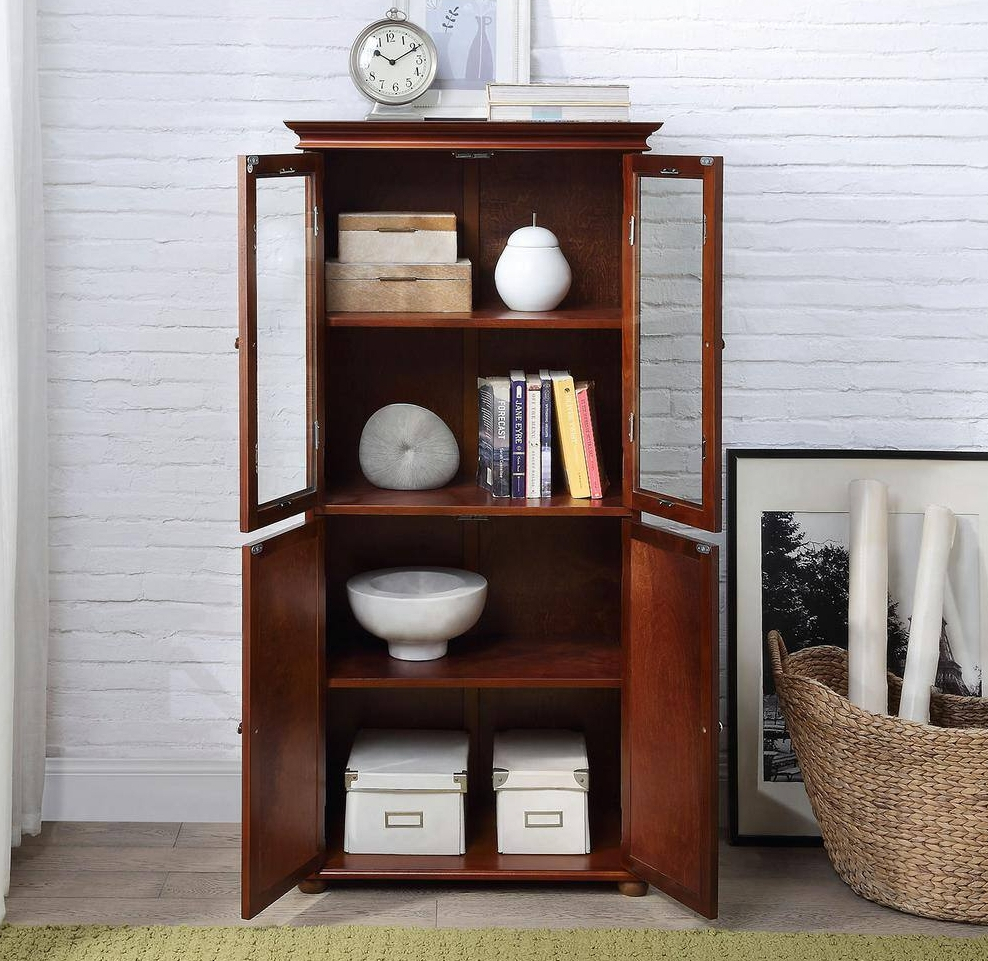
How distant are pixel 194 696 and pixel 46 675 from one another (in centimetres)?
34

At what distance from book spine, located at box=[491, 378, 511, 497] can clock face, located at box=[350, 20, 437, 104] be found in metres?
0.64

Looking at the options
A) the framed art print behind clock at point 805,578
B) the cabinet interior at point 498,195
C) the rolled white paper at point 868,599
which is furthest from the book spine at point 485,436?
the rolled white paper at point 868,599

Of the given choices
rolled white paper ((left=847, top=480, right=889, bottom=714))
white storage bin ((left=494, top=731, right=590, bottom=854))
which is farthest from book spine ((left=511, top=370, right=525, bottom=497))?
rolled white paper ((left=847, top=480, right=889, bottom=714))

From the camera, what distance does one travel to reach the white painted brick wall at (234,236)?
2521mm

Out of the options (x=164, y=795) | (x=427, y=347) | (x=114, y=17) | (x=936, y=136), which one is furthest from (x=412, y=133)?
(x=164, y=795)

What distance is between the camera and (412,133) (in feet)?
7.39

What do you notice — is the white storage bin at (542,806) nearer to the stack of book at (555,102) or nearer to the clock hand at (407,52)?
the stack of book at (555,102)

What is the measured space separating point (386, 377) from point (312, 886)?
1.11 meters

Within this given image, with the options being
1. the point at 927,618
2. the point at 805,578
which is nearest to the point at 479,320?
the point at 805,578

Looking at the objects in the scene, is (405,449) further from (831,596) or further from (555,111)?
(831,596)

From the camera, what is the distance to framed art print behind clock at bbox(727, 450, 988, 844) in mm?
2607

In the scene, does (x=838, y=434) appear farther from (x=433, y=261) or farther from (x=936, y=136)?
(x=433, y=261)

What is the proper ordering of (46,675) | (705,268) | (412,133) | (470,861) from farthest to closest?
(46,675), (470,861), (412,133), (705,268)

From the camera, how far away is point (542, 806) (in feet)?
7.99
